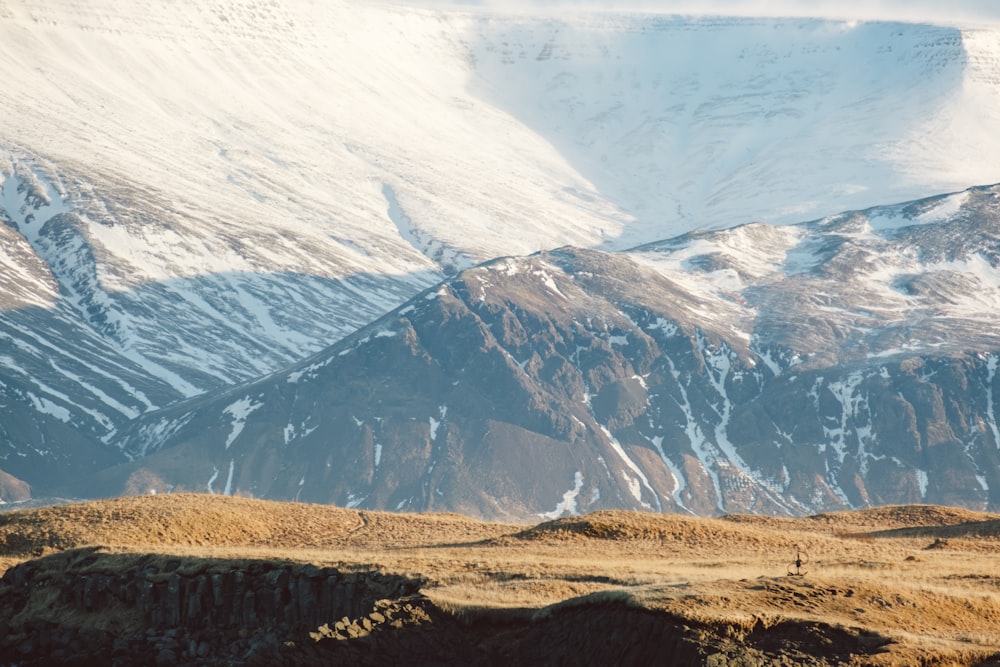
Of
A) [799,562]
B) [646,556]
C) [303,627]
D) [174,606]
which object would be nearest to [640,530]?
[646,556]

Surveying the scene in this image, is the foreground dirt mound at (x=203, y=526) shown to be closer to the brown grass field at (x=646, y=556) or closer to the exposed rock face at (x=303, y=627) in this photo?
Answer: the brown grass field at (x=646, y=556)

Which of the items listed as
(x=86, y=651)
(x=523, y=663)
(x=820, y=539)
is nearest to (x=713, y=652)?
(x=523, y=663)

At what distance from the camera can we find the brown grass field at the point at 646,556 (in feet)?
121

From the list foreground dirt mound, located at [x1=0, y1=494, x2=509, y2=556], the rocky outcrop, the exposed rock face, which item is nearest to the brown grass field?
foreground dirt mound, located at [x1=0, y1=494, x2=509, y2=556]

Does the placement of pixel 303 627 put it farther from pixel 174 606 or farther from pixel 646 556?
pixel 646 556

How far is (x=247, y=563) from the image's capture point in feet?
155

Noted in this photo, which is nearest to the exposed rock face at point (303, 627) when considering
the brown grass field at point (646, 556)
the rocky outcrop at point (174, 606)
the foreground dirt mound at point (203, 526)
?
the rocky outcrop at point (174, 606)

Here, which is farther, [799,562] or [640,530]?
[640,530]

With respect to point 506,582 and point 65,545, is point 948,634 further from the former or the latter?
point 65,545

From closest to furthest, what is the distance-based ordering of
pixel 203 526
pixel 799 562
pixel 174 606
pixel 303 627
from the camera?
1. pixel 799 562
2. pixel 303 627
3. pixel 174 606
4. pixel 203 526

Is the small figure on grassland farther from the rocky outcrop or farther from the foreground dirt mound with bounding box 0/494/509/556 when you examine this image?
the foreground dirt mound with bounding box 0/494/509/556

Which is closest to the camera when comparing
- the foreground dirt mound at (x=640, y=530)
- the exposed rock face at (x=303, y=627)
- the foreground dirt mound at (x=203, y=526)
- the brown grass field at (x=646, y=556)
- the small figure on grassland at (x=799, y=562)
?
the exposed rock face at (x=303, y=627)

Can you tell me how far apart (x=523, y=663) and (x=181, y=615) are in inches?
543

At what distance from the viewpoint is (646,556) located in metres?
54.6
